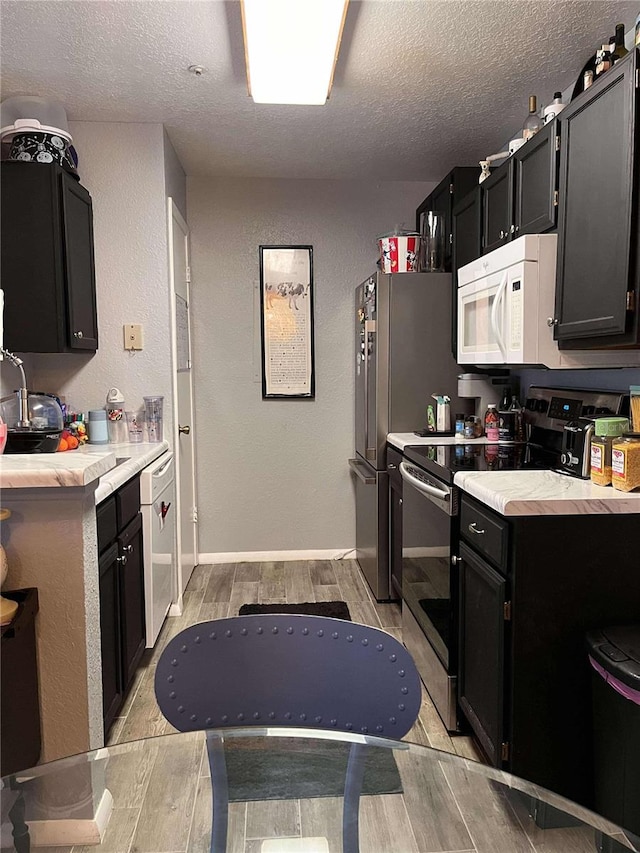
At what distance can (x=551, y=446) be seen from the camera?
2.67 m

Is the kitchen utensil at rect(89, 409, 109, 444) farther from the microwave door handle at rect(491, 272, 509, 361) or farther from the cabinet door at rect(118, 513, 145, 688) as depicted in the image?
the microwave door handle at rect(491, 272, 509, 361)

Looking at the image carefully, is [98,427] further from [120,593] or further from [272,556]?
[272,556]

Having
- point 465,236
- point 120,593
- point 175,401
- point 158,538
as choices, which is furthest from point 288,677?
point 465,236

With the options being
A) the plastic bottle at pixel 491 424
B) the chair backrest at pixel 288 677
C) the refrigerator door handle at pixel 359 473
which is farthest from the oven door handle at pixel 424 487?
the chair backrest at pixel 288 677

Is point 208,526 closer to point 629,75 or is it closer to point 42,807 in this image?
point 42,807

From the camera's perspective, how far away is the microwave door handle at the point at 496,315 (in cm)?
238

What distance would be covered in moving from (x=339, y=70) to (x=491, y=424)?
1.65 meters

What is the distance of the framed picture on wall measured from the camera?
4059mm

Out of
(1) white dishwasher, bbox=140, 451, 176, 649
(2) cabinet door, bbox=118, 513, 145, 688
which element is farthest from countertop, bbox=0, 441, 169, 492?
(1) white dishwasher, bbox=140, 451, 176, 649

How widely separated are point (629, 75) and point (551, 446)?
4.59ft

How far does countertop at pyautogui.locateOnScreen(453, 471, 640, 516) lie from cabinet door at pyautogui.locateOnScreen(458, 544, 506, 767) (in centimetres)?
22

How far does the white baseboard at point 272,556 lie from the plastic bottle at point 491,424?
1.55m

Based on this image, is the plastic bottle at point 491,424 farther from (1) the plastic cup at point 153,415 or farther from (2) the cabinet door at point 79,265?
(2) the cabinet door at point 79,265

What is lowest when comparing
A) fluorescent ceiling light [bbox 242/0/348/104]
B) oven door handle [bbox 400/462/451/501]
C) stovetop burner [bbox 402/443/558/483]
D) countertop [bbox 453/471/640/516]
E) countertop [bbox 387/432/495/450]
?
oven door handle [bbox 400/462/451/501]
